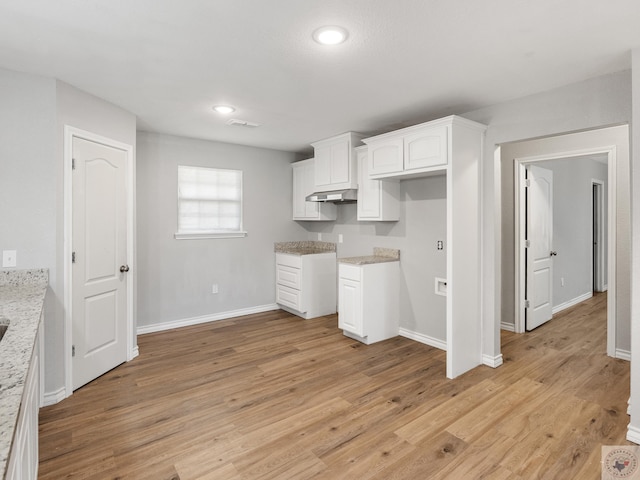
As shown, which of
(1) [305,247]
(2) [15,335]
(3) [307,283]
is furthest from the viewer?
(1) [305,247]

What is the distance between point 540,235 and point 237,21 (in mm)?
4524

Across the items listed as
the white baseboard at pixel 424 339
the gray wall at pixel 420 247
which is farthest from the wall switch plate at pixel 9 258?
the white baseboard at pixel 424 339

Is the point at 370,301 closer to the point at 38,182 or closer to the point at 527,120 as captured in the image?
the point at 527,120

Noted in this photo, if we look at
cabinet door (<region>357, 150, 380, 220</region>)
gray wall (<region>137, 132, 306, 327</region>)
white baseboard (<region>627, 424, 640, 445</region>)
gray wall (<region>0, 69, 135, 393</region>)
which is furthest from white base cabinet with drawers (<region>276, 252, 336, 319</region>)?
white baseboard (<region>627, 424, 640, 445</region>)

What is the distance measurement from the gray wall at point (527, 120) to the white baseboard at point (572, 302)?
5.88 ft

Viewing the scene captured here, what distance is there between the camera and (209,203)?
16.2 ft

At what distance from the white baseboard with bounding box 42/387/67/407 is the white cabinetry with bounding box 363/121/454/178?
3.39 m

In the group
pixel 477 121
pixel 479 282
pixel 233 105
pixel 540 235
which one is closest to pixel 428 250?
pixel 479 282

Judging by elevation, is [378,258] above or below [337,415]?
above

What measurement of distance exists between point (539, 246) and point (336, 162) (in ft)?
9.57

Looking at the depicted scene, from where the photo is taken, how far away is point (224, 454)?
2154 millimetres

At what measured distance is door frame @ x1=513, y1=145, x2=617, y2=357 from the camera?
11.9 ft

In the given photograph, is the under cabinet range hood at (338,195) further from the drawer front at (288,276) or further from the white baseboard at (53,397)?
the white baseboard at (53,397)

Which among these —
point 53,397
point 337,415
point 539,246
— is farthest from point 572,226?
point 53,397
